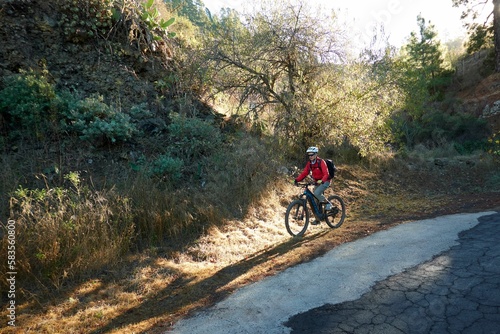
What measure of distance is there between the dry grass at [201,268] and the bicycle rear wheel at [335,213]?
0.70ft

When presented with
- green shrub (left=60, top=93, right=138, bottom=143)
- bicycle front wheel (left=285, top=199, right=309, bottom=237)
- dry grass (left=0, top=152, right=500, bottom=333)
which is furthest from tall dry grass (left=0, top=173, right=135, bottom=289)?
bicycle front wheel (left=285, top=199, right=309, bottom=237)

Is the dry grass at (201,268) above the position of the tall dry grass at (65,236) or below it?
below

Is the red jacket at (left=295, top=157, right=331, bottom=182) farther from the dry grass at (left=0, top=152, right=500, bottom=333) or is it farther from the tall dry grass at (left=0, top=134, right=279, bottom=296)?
the tall dry grass at (left=0, top=134, right=279, bottom=296)

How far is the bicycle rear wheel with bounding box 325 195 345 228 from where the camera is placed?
24.7ft

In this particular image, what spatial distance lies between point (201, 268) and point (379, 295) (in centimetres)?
298

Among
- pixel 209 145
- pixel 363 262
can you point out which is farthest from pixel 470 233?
pixel 209 145

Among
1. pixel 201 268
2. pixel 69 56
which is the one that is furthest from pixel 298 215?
pixel 69 56

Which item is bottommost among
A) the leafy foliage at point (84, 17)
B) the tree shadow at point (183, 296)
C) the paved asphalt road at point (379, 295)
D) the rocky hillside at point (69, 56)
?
the paved asphalt road at point (379, 295)

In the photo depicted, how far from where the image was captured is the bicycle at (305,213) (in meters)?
7.02

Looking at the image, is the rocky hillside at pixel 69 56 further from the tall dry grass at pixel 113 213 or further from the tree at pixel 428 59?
the tree at pixel 428 59

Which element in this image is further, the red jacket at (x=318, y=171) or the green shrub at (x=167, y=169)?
the green shrub at (x=167, y=169)

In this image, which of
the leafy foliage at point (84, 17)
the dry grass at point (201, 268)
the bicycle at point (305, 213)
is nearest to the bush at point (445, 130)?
the dry grass at point (201, 268)

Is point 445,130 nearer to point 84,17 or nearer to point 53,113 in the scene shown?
point 84,17

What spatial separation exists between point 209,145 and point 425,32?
1189 inches
